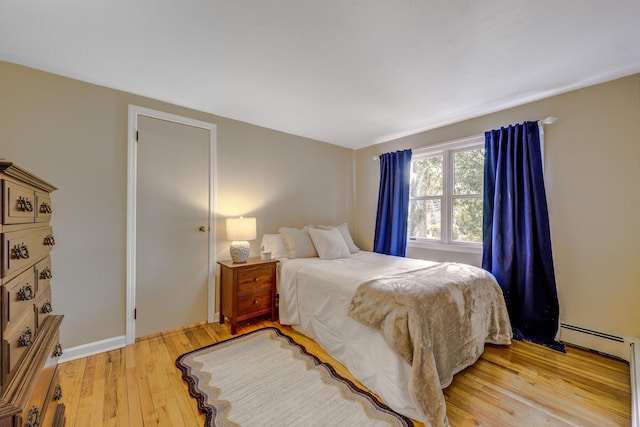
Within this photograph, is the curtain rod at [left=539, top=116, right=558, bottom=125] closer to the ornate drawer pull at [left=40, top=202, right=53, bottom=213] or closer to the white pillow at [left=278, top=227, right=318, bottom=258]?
the white pillow at [left=278, top=227, right=318, bottom=258]

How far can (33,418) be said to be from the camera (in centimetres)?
81

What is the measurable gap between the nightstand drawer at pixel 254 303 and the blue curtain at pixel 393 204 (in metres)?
1.75

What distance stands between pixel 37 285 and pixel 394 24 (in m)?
2.19

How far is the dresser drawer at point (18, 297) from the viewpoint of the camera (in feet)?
2.39

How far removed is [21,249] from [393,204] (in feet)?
11.0

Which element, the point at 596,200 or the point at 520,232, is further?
the point at 520,232

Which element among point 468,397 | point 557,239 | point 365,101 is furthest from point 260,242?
point 557,239

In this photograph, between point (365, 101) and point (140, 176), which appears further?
point (365, 101)

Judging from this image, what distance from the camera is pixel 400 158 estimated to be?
3.48 meters

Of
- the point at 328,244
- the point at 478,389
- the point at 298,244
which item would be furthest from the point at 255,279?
the point at 478,389

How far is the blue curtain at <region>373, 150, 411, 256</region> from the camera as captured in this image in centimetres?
342

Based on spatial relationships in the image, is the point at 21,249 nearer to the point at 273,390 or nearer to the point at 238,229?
the point at 273,390

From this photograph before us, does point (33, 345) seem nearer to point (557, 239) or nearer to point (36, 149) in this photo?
point (36, 149)

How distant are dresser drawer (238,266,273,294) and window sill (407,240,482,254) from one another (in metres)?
1.94
